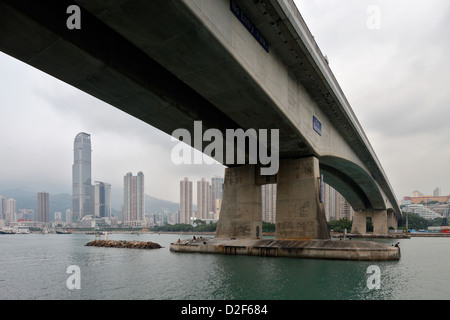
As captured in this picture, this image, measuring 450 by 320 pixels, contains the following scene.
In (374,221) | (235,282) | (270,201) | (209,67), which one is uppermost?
(209,67)

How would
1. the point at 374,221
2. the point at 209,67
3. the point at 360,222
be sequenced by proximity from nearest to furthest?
the point at 209,67, the point at 374,221, the point at 360,222

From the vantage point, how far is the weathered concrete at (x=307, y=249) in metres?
30.5

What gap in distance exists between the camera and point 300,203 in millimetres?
37688

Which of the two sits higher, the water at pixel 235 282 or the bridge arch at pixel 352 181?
the bridge arch at pixel 352 181

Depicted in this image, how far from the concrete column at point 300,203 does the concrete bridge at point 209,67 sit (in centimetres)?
11

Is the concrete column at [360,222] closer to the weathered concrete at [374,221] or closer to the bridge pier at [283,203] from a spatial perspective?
the weathered concrete at [374,221]

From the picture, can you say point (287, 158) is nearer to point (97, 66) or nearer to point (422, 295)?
point (422, 295)

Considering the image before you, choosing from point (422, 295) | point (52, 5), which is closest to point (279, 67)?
point (52, 5)

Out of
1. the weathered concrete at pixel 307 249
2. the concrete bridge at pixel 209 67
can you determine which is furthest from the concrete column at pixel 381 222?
the weathered concrete at pixel 307 249

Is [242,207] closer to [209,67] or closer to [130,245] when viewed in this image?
[130,245]

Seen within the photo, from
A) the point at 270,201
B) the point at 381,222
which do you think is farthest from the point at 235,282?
the point at 270,201

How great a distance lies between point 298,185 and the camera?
38.5 metres

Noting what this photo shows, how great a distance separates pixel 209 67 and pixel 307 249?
20.7m

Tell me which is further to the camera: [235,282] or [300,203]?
[300,203]
